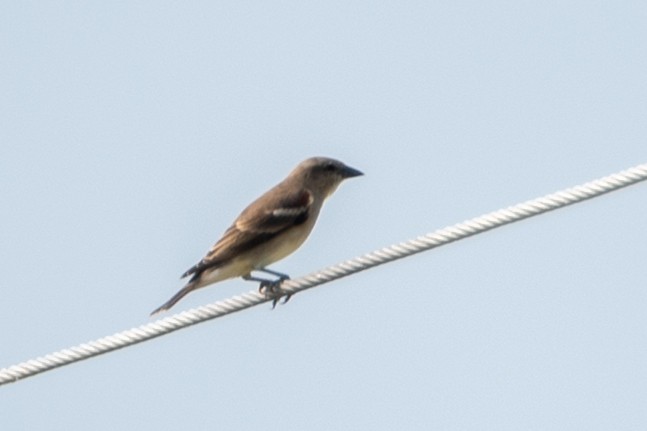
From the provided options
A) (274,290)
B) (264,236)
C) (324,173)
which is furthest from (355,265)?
(324,173)

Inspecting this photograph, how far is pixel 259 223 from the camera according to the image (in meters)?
12.4

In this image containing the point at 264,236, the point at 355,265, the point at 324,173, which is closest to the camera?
the point at 355,265

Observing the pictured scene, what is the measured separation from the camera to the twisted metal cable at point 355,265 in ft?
28.2

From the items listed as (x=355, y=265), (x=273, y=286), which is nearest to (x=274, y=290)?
(x=273, y=286)

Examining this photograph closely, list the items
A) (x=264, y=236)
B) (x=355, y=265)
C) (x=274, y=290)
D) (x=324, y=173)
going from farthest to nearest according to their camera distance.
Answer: (x=324, y=173) → (x=264, y=236) → (x=274, y=290) → (x=355, y=265)

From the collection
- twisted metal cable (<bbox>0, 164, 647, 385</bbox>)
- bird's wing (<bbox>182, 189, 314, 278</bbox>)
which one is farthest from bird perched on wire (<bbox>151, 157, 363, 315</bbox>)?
twisted metal cable (<bbox>0, 164, 647, 385</bbox>)

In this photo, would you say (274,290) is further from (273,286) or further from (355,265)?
(355,265)

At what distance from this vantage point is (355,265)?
9367 mm

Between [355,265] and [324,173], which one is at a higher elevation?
[324,173]

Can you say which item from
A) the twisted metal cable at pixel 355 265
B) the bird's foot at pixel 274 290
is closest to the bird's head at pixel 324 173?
the bird's foot at pixel 274 290

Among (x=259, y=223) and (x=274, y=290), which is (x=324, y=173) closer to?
(x=259, y=223)

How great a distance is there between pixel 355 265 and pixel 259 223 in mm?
3108

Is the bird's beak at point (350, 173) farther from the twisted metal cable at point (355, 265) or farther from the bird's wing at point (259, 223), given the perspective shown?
the twisted metal cable at point (355, 265)

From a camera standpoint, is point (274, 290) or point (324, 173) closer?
point (274, 290)
